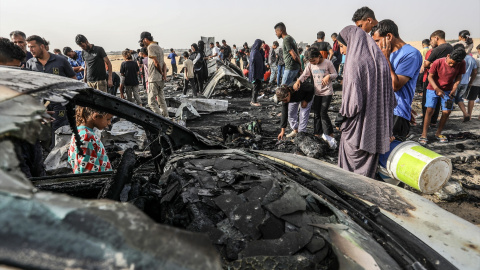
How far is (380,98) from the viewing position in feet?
8.70

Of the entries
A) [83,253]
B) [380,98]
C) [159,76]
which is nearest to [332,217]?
[83,253]

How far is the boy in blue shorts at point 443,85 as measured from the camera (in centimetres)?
498

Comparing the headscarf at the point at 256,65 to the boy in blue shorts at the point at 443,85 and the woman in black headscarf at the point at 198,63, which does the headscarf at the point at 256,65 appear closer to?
the woman in black headscarf at the point at 198,63

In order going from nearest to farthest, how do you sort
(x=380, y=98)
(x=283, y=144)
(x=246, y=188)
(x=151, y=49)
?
(x=246, y=188) < (x=380, y=98) < (x=283, y=144) < (x=151, y=49)

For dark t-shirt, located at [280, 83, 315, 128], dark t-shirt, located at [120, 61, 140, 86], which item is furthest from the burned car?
dark t-shirt, located at [120, 61, 140, 86]

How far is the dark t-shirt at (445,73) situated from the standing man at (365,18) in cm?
311

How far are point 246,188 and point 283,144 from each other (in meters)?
3.42

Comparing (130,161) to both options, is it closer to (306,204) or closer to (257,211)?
(257,211)

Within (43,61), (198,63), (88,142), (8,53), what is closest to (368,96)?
(88,142)

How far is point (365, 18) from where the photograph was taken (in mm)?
2943

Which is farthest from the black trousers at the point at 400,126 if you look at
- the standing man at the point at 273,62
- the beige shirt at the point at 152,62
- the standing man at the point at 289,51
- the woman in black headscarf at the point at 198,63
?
the standing man at the point at 273,62

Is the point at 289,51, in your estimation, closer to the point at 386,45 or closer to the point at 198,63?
the point at 386,45

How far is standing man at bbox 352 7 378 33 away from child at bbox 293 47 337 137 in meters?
1.65

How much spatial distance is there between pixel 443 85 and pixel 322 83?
2506 mm
